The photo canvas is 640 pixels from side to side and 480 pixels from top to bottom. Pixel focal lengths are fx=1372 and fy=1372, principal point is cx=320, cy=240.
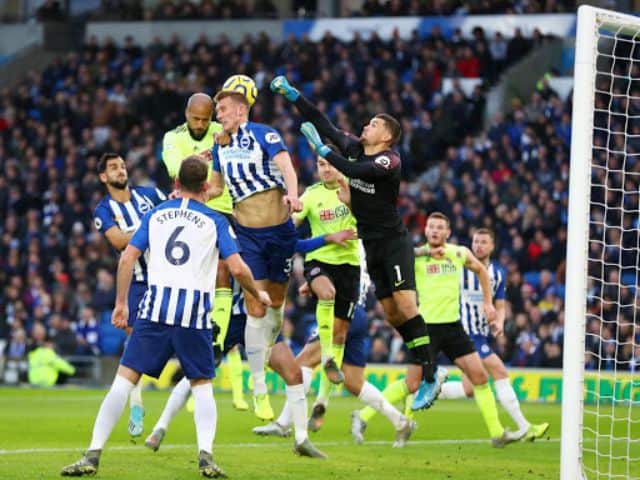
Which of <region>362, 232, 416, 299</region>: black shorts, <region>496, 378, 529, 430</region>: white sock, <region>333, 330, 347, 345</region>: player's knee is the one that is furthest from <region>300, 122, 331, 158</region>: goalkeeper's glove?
<region>496, 378, 529, 430</region>: white sock

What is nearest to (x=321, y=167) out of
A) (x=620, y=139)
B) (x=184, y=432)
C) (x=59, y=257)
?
(x=184, y=432)

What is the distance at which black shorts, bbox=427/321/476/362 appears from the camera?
14.5 m

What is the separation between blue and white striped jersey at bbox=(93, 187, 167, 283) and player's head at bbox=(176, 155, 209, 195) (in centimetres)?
337

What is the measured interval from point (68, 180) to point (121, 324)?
2230cm

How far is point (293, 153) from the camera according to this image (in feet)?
99.8

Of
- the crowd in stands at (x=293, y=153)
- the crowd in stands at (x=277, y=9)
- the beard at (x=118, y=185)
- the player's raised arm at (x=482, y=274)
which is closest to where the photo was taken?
the beard at (x=118, y=185)

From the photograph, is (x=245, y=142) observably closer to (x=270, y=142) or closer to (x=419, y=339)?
(x=270, y=142)

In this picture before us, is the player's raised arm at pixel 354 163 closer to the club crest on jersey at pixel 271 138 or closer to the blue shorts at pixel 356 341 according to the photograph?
the club crest on jersey at pixel 271 138

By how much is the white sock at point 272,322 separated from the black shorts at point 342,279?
1.58 metres

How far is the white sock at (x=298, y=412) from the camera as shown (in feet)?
37.5

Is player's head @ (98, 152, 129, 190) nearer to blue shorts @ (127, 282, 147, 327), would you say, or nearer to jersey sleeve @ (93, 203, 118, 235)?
jersey sleeve @ (93, 203, 118, 235)

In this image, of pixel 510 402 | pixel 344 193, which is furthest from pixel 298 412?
pixel 510 402

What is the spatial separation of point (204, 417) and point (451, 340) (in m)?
5.41

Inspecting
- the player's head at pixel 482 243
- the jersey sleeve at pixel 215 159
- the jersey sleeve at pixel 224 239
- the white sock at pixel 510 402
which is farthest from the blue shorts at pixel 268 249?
the player's head at pixel 482 243
